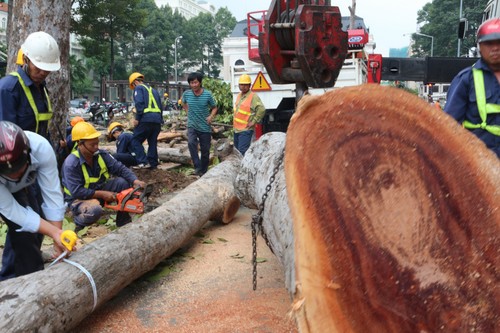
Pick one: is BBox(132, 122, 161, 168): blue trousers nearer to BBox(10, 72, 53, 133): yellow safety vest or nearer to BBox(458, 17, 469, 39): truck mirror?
BBox(10, 72, 53, 133): yellow safety vest

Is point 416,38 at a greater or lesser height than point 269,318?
greater

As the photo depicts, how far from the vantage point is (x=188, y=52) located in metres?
70.3

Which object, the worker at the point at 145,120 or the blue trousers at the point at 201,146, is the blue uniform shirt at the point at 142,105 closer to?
the worker at the point at 145,120

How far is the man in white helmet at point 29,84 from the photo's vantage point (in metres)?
3.80

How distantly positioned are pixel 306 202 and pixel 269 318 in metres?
1.56

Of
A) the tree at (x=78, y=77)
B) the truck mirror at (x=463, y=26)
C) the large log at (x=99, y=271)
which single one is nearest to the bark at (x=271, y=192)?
the large log at (x=99, y=271)

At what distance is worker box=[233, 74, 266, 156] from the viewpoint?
7.58m

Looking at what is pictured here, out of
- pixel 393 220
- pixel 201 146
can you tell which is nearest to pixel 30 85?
pixel 393 220

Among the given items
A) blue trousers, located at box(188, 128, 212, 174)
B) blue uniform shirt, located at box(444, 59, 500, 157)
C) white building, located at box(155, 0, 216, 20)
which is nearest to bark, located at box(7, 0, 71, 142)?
blue trousers, located at box(188, 128, 212, 174)

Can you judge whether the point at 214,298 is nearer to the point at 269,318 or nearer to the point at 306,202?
the point at 269,318

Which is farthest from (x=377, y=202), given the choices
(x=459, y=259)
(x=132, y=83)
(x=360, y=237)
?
(x=132, y=83)

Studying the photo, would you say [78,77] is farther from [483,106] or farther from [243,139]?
[483,106]

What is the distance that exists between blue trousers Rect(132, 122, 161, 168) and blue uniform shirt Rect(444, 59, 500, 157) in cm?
574

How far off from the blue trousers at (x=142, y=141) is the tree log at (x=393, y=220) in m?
6.28
